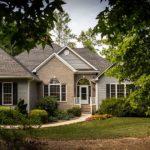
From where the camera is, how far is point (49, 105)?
1465 inches

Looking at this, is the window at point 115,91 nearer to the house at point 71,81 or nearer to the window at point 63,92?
the house at point 71,81

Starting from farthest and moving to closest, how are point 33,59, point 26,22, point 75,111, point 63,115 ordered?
point 33,59
point 75,111
point 63,115
point 26,22

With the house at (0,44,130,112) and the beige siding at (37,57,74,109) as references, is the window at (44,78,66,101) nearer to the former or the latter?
the house at (0,44,130,112)

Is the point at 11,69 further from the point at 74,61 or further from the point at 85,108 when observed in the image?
the point at 85,108

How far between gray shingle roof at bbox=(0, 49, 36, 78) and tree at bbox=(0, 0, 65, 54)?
2646 cm

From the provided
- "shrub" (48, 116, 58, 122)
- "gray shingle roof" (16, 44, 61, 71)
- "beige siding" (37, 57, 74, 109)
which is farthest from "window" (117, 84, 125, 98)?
"gray shingle roof" (16, 44, 61, 71)

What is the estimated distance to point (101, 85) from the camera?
40.0 m

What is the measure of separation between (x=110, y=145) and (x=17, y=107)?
18.9 meters

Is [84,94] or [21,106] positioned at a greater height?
[84,94]

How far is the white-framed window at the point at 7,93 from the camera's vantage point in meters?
35.2

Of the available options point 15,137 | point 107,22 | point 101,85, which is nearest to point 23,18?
point 107,22

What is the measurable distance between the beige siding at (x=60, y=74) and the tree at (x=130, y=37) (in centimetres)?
2262

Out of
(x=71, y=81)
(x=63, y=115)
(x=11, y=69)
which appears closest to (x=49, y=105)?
(x=63, y=115)

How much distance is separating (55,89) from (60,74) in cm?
143
